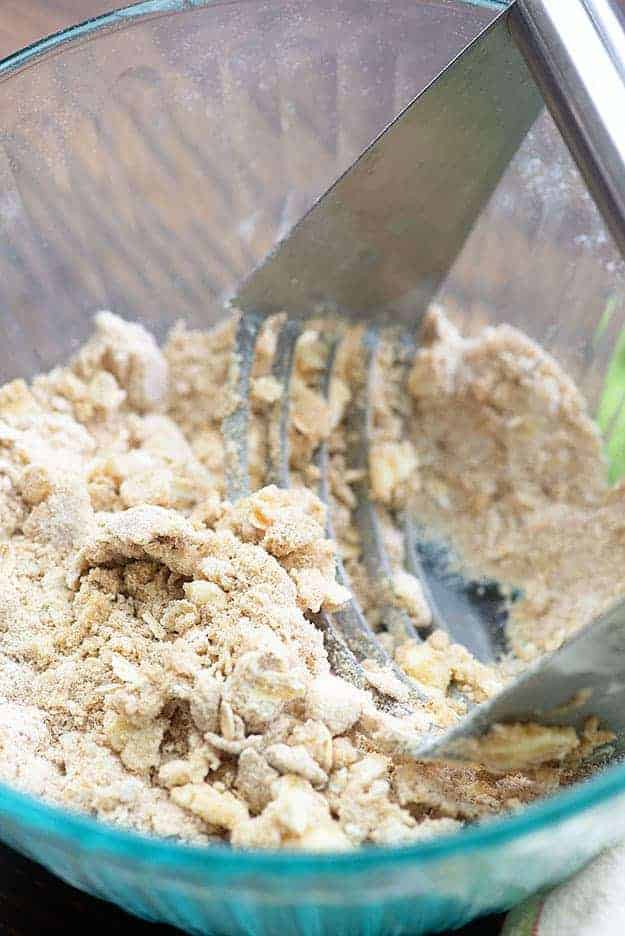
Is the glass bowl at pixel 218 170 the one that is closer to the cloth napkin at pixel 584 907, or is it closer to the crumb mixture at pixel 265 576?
the crumb mixture at pixel 265 576

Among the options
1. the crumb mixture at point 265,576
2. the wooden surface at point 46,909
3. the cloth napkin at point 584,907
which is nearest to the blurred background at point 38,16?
the crumb mixture at point 265,576

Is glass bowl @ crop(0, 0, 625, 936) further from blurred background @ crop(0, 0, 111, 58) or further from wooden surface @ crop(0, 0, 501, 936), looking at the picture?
wooden surface @ crop(0, 0, 501, 936)

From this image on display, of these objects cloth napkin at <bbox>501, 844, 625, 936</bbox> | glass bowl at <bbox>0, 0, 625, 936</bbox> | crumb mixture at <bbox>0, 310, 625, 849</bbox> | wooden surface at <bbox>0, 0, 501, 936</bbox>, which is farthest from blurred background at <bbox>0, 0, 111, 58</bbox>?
cloth napkin at <bbox>501, 844, 625, 936</bbox>

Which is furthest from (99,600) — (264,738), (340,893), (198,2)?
(198,2)

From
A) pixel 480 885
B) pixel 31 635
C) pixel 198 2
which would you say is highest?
pixel 198 2

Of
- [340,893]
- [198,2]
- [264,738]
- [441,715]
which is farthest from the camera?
[198,2]

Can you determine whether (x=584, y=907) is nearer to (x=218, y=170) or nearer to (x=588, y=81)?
(x=588, y=81)

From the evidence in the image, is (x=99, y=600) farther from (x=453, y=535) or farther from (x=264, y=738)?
(x=453, y=535)
